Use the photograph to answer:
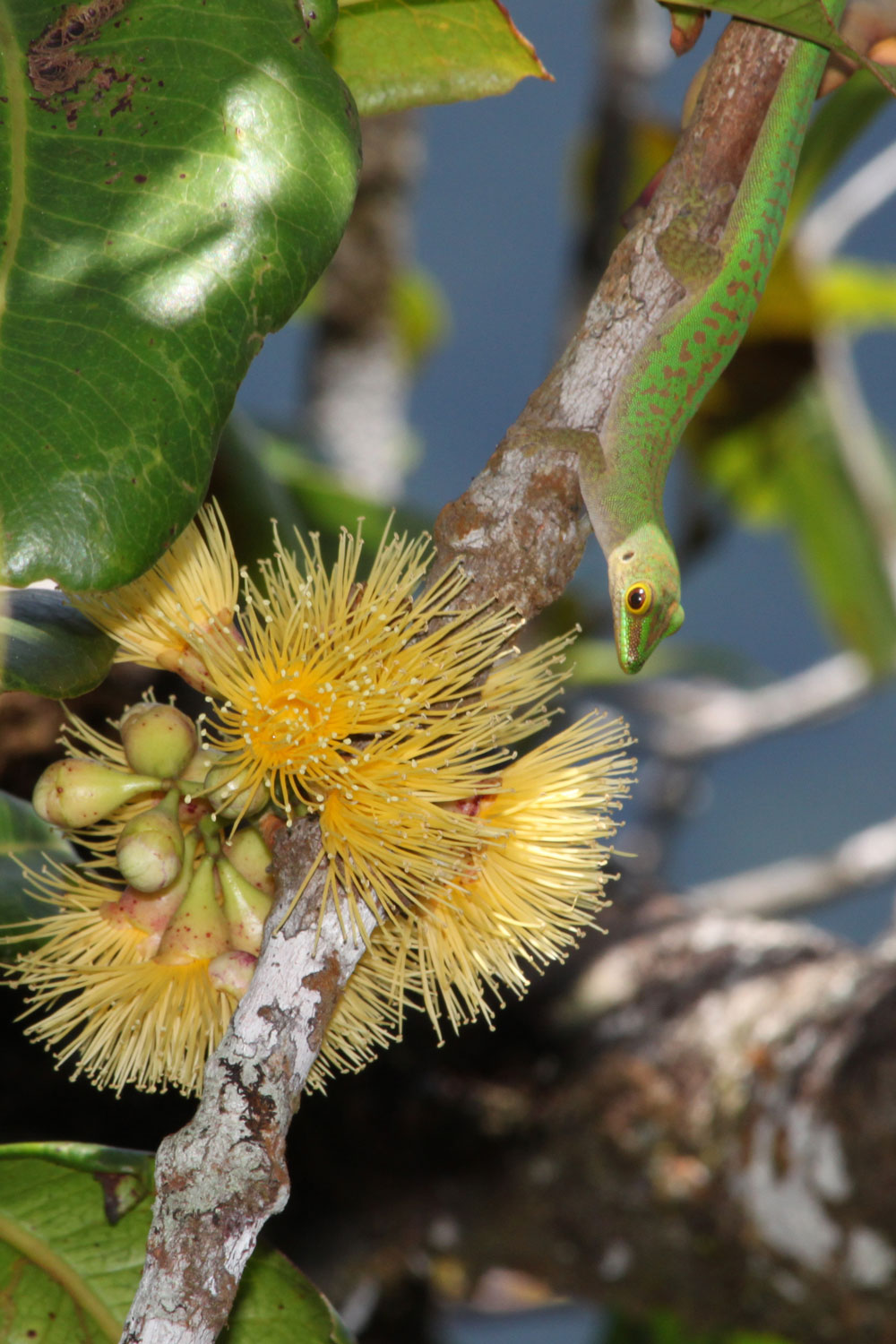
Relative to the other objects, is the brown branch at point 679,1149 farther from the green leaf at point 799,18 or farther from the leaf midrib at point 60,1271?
the green leaf at point 799,18

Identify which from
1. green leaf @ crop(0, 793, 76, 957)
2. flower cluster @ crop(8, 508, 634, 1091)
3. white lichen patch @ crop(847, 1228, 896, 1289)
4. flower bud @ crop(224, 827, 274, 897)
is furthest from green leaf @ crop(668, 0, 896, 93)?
white lichen patch @ crop(847, 1228, 896, 1289)

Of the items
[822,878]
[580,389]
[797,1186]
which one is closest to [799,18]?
[580,389]

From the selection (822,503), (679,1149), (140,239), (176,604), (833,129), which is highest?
(833,129)

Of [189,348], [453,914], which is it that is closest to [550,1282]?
[453,914]

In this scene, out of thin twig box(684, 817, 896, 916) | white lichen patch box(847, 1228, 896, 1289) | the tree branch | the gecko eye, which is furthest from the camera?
thin twig box(684, 817, 896, 916)

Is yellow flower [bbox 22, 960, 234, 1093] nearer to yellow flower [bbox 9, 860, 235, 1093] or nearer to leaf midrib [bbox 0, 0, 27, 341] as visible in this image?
yellow flower [bbox 9, 860, 235, 1093]

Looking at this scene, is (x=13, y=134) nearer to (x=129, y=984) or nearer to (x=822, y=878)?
(x=129, y=984)
